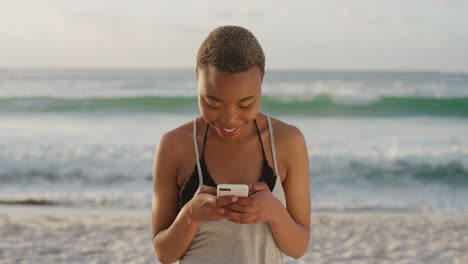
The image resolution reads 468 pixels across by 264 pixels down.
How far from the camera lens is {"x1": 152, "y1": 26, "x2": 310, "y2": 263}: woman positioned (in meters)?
1.90

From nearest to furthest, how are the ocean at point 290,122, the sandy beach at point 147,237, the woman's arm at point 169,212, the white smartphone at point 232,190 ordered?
the white smartphone at point 232,190
the woman's arm at point 169,212
the sandy beach at point 147,237
the ocean at point 290,122

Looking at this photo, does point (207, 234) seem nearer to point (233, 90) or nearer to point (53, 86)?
point (233, 90)

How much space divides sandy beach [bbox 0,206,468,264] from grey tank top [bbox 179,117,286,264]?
13.2 ft

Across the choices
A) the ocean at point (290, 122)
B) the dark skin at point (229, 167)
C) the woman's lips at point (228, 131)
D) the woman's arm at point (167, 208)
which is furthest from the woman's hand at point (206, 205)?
the ocean at point (290, 122)

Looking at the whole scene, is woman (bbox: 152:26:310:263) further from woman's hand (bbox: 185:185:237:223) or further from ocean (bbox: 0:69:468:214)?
ocean (bbox: 0:69:468:214)

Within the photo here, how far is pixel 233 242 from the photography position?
2.05 meters

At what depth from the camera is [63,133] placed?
652 inches

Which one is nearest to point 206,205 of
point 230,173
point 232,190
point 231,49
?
point 232,190

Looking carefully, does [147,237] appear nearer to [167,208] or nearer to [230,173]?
[167,208]

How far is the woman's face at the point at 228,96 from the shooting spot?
1897mm

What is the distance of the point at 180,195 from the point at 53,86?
27220 mm

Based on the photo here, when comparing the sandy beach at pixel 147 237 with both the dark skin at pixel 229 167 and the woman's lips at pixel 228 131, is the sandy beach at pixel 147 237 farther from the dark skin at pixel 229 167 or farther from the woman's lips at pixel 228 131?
the woman's lips at pixel 228 131

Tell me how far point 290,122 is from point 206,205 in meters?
17.9

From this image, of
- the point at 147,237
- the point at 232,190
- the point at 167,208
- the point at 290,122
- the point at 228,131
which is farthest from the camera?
the point at 290,122
